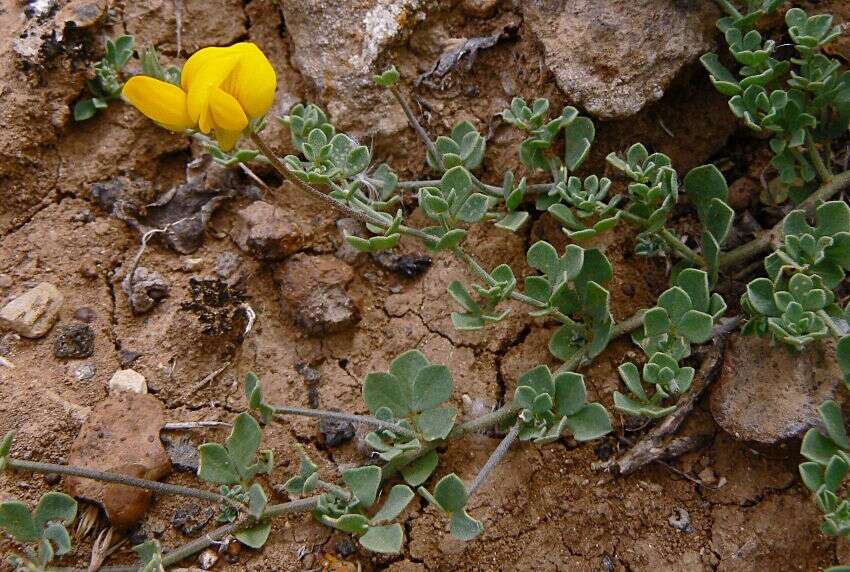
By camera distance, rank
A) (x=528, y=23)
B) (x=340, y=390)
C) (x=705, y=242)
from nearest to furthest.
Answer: (x=705, y=242) → (x=340, y=390) → (x=528, y=23)

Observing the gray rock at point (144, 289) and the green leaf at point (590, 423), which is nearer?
the green leaf at point (590, 423)

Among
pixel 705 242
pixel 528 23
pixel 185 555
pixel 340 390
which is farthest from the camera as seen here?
pixel 528 23

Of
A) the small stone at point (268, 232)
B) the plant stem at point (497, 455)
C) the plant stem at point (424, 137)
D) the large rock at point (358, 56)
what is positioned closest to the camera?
the plant stem at point (497, 455)

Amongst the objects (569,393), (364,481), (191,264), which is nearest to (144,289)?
(191,264)

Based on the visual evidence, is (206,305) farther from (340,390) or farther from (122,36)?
(122,36)

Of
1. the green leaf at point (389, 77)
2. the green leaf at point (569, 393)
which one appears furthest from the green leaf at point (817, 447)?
the green leaf at point (389, 77)

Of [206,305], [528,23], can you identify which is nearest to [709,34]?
[528,23]

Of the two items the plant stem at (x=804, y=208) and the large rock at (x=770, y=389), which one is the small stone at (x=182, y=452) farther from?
the plant stem at (x=804, y=208)

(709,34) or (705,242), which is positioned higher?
(709,34)
